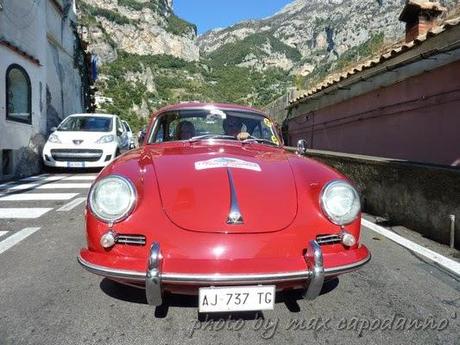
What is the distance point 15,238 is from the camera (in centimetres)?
473

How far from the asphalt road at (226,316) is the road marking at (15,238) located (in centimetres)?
42

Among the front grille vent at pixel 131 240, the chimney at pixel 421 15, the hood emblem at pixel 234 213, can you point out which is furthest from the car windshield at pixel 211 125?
the chimney at pixel 421 15

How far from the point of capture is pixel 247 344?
2500 millimetres

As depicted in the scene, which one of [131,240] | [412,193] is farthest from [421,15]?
[131,240]

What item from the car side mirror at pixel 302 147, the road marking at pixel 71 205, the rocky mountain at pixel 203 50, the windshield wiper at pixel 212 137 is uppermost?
the rocky mountain at pixel 203 50

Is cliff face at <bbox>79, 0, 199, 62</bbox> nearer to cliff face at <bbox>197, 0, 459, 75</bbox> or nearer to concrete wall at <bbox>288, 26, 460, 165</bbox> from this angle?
cliff face at <bbox>197, 0, 459, 75</bbox>

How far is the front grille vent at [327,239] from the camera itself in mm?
2672

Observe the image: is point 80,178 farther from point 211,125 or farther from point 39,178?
point 211,125

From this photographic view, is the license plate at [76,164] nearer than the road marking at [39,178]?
No

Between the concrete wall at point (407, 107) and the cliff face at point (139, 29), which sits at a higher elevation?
the cliff face at point (139, 29)

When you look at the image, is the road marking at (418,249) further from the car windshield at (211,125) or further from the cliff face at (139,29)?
the cliff face at (139,29)

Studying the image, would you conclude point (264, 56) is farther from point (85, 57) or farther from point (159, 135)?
point (159, 135)

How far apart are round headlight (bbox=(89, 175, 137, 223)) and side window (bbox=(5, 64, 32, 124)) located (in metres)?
8.07

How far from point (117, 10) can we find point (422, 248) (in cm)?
13670
